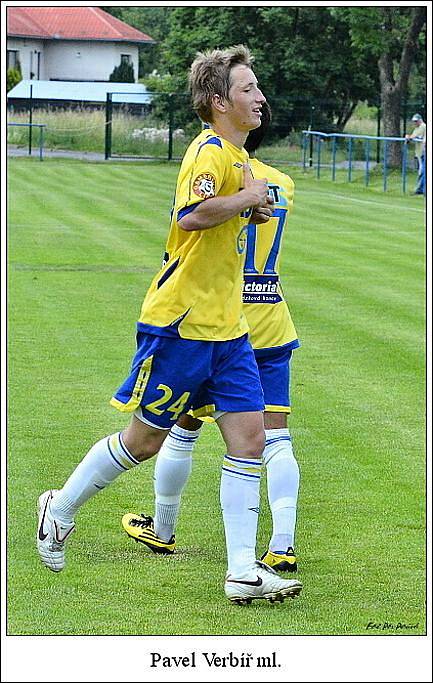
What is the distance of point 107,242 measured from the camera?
20906 mm

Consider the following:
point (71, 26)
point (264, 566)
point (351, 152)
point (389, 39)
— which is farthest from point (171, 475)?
point (71, 26)

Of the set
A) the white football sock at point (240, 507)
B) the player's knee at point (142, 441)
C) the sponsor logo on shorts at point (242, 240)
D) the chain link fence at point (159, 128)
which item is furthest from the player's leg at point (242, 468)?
the chain link fence at point (159, 128)

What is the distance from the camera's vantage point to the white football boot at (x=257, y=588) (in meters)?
5.36

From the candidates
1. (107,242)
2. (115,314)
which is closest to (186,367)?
(115,314)

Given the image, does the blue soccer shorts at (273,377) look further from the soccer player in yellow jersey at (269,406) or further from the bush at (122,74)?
the bush at (122,74)

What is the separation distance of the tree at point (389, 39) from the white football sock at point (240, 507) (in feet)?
119

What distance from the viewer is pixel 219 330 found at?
5.36 meters

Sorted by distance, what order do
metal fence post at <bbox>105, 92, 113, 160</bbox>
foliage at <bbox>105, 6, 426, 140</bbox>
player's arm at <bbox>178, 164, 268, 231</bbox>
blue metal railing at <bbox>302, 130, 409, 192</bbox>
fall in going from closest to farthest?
player's arm at <bbox>178, 164, 268, 231</bbox>
blue metal railing at <bbox>302, 130, 409, 192</bbox>
metal fence post at <bbox>105, 92, 113, 160</bbox>
foliage at <bbox>105, 6, 426, 140</bbox>

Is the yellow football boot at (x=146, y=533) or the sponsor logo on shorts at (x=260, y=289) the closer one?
the sponsor logo on shorts at (x=260, y=289)

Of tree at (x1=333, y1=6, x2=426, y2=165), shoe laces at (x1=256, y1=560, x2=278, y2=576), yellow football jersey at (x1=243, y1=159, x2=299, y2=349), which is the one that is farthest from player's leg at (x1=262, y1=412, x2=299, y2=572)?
tree at (x1=333, y1=6, x2=426, y2=165)

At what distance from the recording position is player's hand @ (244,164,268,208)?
520cm

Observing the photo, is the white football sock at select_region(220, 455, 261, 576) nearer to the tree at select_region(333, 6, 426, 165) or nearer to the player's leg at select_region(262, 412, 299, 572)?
the player's leg at select_region(262, 412, 299, 572)

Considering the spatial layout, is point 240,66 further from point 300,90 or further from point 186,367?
point 300,90

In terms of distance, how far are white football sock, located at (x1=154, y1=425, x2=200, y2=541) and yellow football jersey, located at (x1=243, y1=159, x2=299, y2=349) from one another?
56 cm
